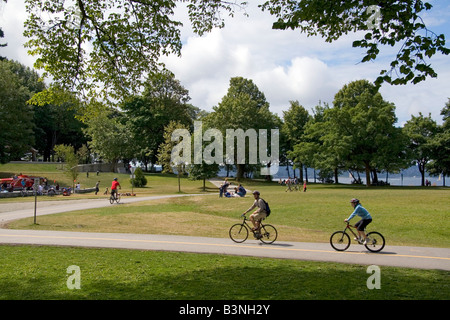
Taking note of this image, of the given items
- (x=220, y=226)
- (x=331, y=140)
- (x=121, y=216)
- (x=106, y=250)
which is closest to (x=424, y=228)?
(x=220, y=226)

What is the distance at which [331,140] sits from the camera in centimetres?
5519

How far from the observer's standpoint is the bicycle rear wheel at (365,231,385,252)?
12391 mm

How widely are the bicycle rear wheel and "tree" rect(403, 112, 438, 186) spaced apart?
54.3 metres

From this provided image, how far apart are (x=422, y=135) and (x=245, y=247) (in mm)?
61811

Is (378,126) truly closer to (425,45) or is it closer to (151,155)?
(151,155)

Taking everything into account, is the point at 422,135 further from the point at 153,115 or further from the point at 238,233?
the point at 238,233

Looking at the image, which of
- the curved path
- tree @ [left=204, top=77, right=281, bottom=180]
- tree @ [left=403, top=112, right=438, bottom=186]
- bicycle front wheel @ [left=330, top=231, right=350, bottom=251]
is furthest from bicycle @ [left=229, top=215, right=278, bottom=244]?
tree @ [left=403, top=112, right=438, bottom=186]

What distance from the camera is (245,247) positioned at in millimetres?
13406

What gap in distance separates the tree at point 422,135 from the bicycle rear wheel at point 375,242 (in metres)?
54.3

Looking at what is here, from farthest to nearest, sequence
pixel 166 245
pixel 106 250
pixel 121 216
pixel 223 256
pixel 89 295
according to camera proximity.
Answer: pixel 121 216
pixel 166 245
pixel 106 250
pixel 223 256
pixel 89 295

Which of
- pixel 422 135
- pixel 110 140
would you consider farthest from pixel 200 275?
pixel 422 135

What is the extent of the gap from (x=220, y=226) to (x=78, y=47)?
10690 mm

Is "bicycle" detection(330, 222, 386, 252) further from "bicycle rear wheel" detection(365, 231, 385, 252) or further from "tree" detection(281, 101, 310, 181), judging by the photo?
"tree" detection(281, 101, 310, 181)

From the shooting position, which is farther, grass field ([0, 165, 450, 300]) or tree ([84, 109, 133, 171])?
tree ([84, 109, 133, 171])
